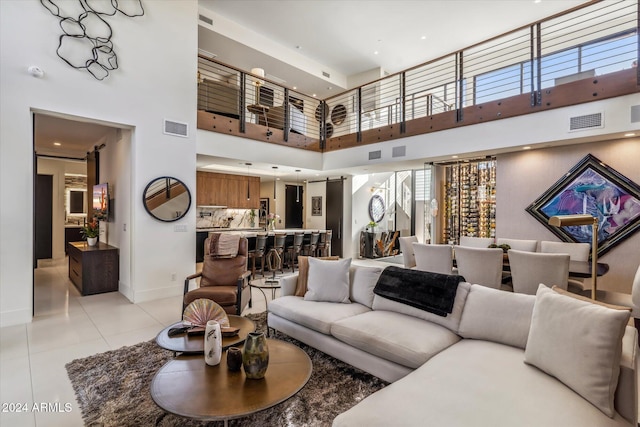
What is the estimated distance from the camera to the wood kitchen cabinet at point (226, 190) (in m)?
9.35

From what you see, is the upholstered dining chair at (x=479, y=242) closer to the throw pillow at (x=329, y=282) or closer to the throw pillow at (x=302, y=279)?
the throw pillow at (x=329, y=282)

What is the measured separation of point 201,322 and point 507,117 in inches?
212

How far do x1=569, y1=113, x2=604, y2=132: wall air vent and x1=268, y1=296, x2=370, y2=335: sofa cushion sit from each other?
13.5 feet

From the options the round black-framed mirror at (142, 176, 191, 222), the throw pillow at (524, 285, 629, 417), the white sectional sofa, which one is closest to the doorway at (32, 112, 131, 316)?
the round black-framed mirror at (142, 176, 191, 222)

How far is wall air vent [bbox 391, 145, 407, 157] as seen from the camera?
6629 millimetres

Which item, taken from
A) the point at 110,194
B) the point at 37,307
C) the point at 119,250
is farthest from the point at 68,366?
the point at 110,194

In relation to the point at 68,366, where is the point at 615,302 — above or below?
above

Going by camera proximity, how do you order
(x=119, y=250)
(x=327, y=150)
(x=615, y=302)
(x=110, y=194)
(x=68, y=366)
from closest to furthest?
(x=68, y=366) → (x=615, y=302) → (x=119, y=250) → (x=110, y=194) → (x=327, y=150)

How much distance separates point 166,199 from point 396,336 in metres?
4.33

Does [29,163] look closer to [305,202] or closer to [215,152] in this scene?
[215,152]

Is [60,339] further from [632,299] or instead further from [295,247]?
[632,299]

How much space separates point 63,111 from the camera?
433cm

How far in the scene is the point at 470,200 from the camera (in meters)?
7.05

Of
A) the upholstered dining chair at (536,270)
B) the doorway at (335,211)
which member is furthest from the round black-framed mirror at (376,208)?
the upholstered dining chair at (536,270)
